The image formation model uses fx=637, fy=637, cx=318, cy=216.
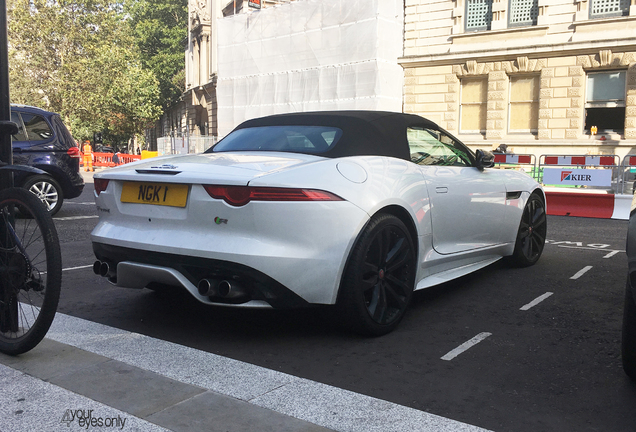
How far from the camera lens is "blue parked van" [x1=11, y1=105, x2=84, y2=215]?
10.3m

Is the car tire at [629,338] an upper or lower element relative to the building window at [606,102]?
lower

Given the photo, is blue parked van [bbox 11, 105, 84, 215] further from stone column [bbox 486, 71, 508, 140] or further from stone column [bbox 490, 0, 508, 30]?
stone column [bbox 490, 0, 508, 30]

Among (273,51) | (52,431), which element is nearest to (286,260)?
(52,431)

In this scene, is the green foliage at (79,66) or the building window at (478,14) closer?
the building window at (478,14)

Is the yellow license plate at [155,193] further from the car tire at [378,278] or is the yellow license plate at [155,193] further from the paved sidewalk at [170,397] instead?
the car tire at [378,278]

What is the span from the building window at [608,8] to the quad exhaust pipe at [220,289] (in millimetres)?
21952

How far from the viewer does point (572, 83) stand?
2205 cm

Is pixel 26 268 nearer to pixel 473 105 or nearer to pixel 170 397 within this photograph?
pixel 170 397

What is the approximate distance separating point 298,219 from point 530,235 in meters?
3.45

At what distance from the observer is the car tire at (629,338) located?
10.1 ft

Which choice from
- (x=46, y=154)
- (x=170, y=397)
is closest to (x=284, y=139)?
(x=170, y=397)

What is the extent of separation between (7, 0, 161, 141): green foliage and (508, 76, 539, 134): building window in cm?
3157

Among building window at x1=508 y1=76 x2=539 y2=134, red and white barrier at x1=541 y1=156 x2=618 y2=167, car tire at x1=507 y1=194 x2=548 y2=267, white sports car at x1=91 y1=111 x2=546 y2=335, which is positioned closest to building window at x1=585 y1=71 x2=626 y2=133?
building window at x1=508 y1=76 x2=539 y2=134

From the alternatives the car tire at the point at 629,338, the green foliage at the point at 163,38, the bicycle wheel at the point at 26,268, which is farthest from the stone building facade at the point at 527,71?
the green foliage at the point at 163,38
